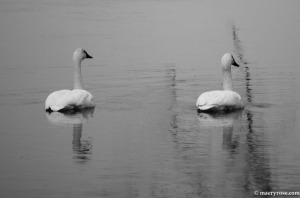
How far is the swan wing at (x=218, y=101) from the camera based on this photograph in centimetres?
1784

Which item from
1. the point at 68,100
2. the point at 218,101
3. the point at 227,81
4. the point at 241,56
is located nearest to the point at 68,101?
the point at 68,100

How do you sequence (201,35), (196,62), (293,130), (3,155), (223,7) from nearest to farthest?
(3,155), (293,130), (196,62), (201,35), (223,7)

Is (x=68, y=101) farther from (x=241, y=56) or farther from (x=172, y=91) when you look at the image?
(x=241, y=56)

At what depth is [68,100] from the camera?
18.4 metres

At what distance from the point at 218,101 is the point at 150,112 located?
1.37m

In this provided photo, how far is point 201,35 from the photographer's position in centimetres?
3266

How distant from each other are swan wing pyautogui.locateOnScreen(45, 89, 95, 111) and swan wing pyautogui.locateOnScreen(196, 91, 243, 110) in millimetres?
2356

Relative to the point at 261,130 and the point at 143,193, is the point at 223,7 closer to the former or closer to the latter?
the point at 261,130

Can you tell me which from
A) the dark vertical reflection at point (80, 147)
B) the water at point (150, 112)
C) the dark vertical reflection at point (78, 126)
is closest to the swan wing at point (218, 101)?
the water at point (150, 112)

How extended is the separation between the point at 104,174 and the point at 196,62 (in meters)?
13.2

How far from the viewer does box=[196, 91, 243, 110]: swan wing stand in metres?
17.8

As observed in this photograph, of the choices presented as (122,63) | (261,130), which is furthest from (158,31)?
(261,130)

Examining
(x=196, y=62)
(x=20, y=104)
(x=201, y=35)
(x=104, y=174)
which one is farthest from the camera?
(x=201, y=35)
